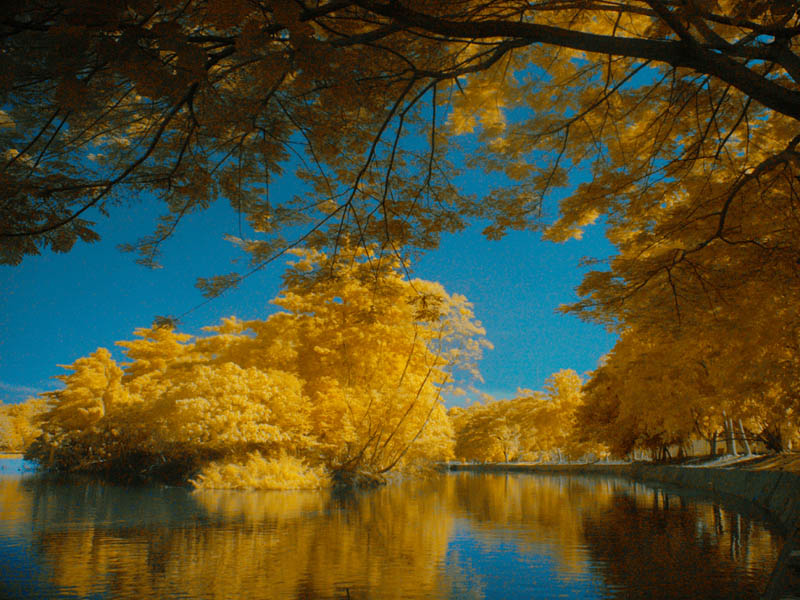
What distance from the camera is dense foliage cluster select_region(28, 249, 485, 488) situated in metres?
15.6

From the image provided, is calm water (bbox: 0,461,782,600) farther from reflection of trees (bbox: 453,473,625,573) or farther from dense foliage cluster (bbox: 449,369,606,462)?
dense foliage cluster (bbox: 449,369,606,462)

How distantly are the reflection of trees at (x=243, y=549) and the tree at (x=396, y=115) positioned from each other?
254cm

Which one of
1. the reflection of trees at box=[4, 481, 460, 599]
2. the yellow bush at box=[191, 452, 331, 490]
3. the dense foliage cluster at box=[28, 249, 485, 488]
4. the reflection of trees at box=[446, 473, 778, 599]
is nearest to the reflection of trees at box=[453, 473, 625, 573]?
the reflection of trees at box=[446, 473, 778, 599]

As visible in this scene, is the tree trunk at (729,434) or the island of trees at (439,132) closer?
the island of trees at (439,132)

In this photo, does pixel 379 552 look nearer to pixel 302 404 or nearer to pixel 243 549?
pixel 243 549

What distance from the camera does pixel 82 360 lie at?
25156mm

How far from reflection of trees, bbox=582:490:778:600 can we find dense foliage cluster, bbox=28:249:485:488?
6.58 m

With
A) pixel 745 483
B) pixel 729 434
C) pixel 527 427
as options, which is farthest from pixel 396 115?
pixel 527 427

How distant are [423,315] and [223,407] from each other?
11.8 metres

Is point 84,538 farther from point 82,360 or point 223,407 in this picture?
point 82,360

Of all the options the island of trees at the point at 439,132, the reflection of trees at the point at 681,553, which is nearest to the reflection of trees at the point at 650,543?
the reflection of trees at the point at 681,553

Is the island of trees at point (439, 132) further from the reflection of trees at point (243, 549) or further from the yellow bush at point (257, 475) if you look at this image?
the yellow bush at point (257, 475)

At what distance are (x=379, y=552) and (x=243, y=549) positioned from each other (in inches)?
56.7

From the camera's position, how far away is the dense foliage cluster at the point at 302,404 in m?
15.6
